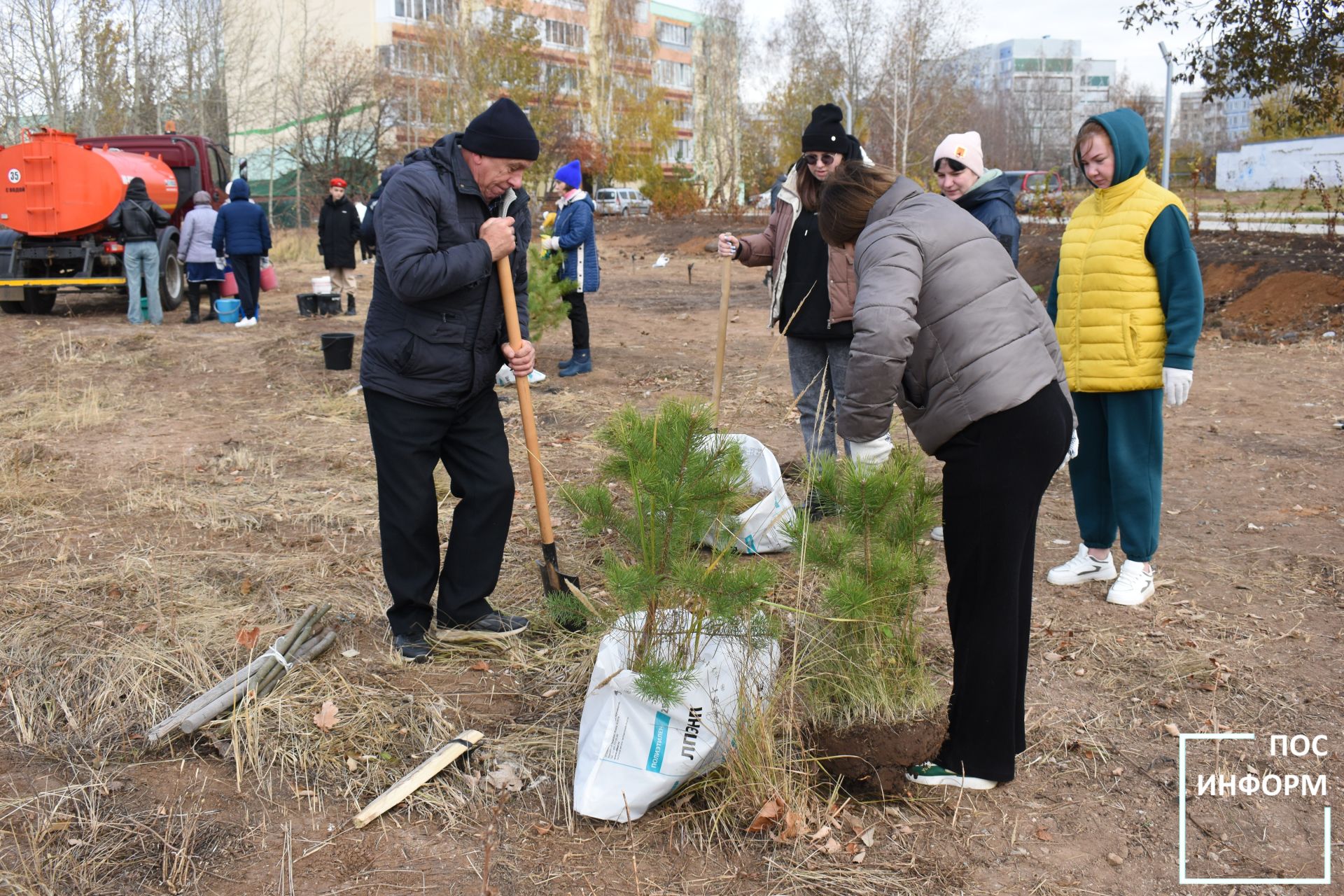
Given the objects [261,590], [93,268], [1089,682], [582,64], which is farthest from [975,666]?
[582,64]

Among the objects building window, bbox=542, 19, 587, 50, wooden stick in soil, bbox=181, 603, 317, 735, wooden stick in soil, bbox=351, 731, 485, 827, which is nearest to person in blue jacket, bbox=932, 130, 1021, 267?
wooden stick in soil, bbox=351, 731, 485, 827

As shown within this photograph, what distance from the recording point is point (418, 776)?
2.83 meters

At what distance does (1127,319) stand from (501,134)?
230 cm

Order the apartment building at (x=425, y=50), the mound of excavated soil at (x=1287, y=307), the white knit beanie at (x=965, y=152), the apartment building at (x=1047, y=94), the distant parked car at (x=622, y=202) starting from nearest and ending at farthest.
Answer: the white knit beanie at (x=965, y=152), the mound of excavated soil at (x=1287, y=307), the apartment building at (x=425, y=50), the distant parked car at (x=622, y=202), the apartment building at (x=1047, y=94)

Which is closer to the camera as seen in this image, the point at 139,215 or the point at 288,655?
the point at 288,655

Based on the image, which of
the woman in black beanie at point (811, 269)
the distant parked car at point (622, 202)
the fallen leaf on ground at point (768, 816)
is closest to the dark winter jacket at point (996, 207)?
the woman in black beanie at point (811, 269)

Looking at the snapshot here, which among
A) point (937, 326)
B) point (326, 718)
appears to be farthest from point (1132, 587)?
point (326, 718)

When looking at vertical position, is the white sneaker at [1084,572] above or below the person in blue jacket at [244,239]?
below

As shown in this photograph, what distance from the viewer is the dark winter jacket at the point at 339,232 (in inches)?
512

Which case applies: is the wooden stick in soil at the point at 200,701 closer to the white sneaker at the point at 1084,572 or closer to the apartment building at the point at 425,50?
the white sneaker at the point at 1084,572

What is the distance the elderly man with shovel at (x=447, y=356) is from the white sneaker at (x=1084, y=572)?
223cm

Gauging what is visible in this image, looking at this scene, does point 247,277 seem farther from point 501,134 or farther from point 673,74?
point 673,74

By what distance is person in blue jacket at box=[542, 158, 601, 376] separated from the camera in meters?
8.54

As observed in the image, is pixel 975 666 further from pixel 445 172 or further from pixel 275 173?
pixel 275 173
